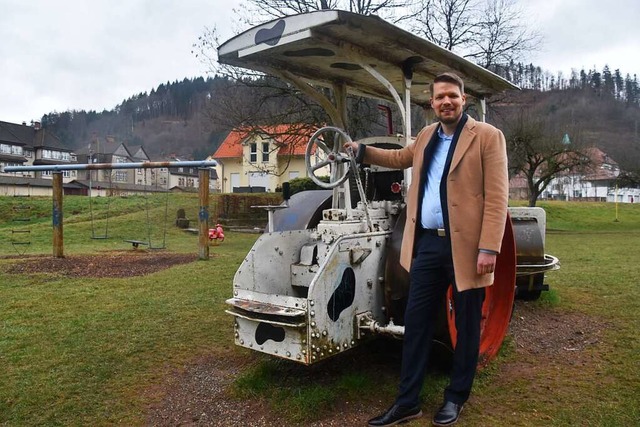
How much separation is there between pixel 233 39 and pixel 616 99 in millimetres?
82217

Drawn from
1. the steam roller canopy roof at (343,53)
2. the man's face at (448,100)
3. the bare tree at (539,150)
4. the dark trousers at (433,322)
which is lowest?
the dark trousers at (433,322)

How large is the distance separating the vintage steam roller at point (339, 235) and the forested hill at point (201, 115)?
19.4 m

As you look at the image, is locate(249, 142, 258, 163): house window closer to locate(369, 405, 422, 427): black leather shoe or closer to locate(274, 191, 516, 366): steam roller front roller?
locate(274, 191, 516, 366): steam roller front roller

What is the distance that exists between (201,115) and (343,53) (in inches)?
1684

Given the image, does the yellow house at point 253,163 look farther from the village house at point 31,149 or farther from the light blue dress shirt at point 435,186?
the light blue dress shirt at point 435,186

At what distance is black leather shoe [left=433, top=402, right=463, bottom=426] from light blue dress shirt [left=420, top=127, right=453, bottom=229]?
3.25 ft

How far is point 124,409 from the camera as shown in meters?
3.49

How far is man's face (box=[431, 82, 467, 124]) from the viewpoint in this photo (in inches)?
118

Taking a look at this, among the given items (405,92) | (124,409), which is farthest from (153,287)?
(405,92)

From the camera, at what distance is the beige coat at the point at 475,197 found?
287cm

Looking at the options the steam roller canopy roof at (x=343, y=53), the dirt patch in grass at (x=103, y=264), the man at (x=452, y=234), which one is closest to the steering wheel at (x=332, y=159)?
the steam roller canopy roof at (x=343, y=53)

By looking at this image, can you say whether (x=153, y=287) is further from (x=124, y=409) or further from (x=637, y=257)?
(x=637, y=257)

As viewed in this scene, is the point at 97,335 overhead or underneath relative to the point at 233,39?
underneath

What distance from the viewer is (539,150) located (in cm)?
2508
